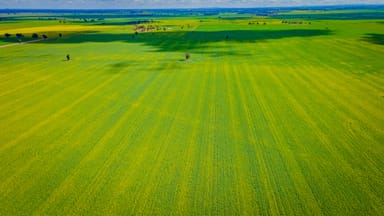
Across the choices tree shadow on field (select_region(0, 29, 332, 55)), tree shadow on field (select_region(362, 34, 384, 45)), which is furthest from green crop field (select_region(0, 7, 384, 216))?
tree shadow on field (select_region(362, 34, 384, 45))

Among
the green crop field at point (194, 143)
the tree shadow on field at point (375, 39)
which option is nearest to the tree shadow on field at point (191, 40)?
the tree shadow on field at point (375, 39)

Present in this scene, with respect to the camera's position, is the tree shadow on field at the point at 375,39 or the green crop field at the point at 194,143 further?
the tree shadow on field at the point at 375,39

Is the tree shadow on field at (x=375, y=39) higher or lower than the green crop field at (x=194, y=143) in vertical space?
higher

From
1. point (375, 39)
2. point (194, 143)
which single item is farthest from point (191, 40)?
point (194, 143)

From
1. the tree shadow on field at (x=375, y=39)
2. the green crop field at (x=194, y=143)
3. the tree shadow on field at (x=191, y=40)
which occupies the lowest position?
the green crop field at (x=194, y=143)

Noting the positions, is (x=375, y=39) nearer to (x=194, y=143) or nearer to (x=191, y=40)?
(x=191, y=40)

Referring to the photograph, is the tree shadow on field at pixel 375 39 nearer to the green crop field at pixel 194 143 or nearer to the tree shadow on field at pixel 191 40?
the tree shadow on field at pixel 191 40

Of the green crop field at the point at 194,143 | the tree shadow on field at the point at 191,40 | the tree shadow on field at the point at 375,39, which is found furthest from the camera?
the tree shadow on field at the point at 191,40

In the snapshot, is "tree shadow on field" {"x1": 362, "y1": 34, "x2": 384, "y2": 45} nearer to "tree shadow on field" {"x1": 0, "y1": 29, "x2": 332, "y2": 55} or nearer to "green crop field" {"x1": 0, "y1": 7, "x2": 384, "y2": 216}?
"tree shadow on field" {"x1": 0, "y1": 29, "x2": 332, "y2": 55}

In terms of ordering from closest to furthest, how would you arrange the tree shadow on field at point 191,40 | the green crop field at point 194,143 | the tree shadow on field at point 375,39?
the green crop field at point 194,143 → the tree shadow on field at point 375,39 → the tree shadow on field at point 191,40
